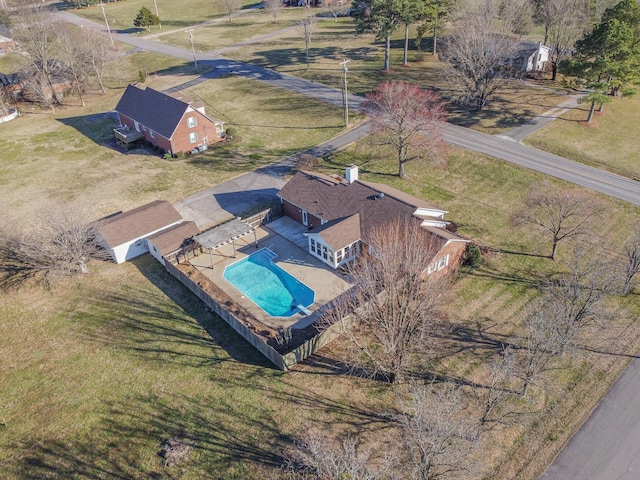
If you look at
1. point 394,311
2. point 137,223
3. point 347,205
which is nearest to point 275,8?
point 137,223

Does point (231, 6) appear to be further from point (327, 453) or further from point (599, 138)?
point (327, 453)

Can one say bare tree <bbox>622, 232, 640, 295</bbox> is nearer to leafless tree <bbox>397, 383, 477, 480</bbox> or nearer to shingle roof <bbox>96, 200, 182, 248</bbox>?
leafless tree <bbox>397, 383, 477, 480</bbox>

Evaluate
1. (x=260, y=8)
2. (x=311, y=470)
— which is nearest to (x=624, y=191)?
(x=311, y=470)

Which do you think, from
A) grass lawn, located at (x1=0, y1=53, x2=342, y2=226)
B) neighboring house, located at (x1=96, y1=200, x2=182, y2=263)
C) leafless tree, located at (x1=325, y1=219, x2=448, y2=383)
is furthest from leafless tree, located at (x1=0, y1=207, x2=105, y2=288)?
leafless tree, located at (x1=325, y1=219, x2=448, y2=383)

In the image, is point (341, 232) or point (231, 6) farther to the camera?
point (231, 6)

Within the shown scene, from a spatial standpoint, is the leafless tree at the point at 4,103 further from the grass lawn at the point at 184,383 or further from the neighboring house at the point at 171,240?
the neighboring house at the point at 171,240

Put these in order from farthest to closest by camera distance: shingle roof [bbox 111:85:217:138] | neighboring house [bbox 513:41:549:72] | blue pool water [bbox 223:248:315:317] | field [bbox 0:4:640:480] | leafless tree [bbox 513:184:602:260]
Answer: neighboring house [bbox 513:41:549:72] < shingle roof [bbox 111:85:217:138] < leafless tree [bbox 513:184:602:260] < blue pool water [bbox 223:248:315:317] < field [bbox 0:4:640:480]

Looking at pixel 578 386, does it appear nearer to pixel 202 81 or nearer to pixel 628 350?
pixel 628 350
